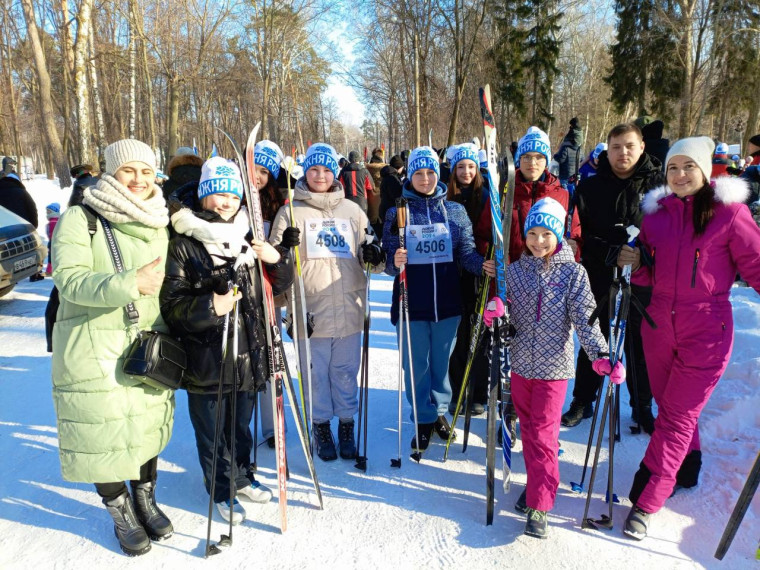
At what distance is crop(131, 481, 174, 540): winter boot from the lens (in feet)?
7.82

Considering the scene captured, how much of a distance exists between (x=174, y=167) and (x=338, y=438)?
235cm

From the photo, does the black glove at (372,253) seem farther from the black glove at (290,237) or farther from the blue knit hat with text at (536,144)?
the blue knit hat with text at (536,144)

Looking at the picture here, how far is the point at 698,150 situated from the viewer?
7.71ft

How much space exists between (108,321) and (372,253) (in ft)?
4.82

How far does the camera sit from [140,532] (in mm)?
2322

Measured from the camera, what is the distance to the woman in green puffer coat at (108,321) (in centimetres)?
196

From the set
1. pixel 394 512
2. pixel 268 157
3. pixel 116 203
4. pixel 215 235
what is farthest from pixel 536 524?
pixel 268 157

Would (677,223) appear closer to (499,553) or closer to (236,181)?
(499,553)

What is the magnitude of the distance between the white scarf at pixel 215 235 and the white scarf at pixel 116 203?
0.50ft

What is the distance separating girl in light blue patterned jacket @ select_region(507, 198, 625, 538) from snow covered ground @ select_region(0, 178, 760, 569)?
0.29 metres

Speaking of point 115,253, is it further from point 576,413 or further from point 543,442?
point 576,413

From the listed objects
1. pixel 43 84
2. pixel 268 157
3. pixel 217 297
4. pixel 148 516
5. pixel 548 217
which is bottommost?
pixel 148 516

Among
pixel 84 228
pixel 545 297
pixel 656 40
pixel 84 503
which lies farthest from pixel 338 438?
pixel 656 40

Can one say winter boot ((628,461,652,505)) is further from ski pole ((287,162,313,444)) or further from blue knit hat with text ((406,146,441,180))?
blue knit hat with text ((406,146,441,180))
